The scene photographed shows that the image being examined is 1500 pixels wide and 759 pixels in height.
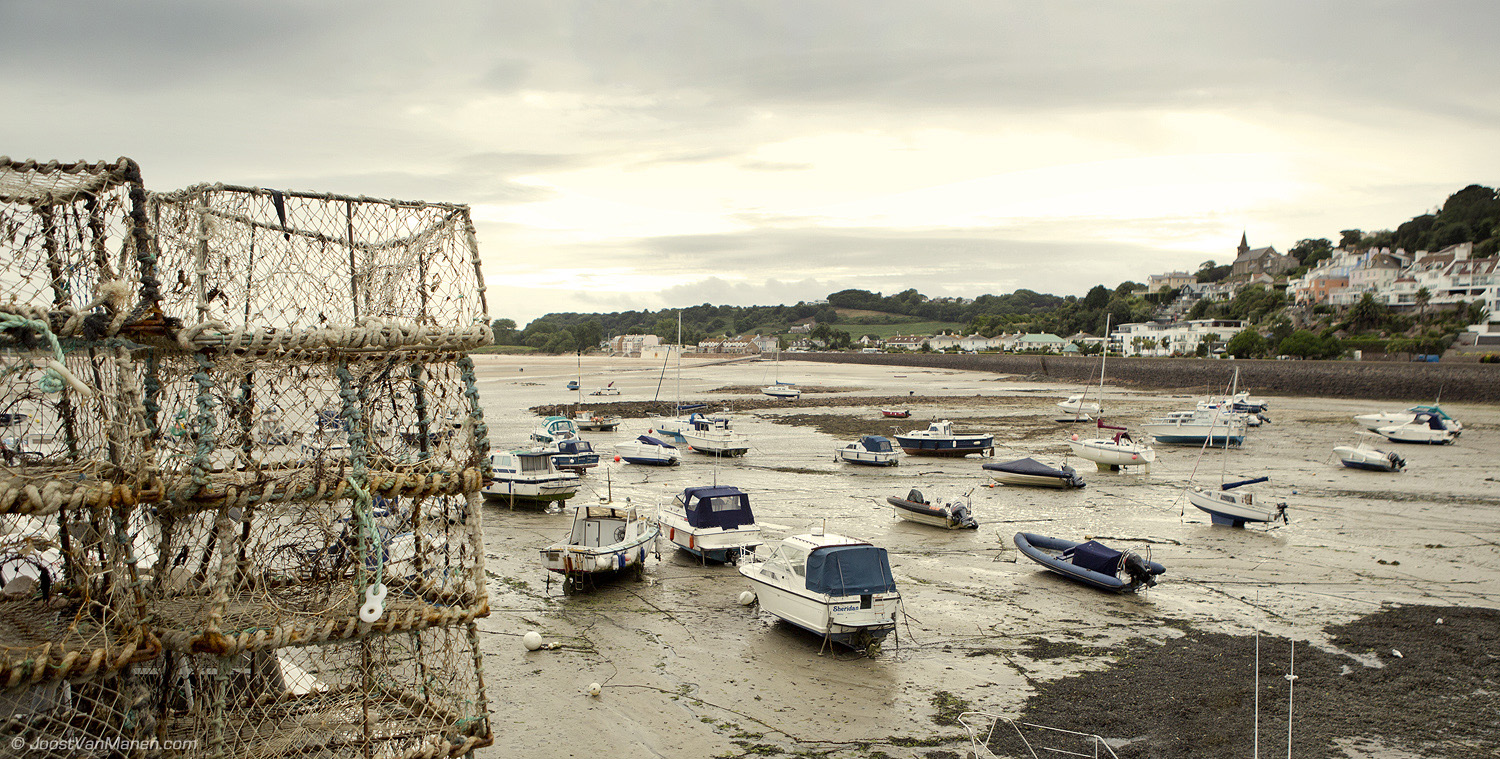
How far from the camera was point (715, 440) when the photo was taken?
40.8m

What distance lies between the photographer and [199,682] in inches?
224

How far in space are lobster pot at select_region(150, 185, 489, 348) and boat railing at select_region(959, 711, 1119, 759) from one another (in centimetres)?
822

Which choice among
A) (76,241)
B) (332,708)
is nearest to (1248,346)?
(332,708)

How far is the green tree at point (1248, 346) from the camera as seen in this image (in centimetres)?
10569

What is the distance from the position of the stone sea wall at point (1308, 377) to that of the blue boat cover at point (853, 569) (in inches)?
2759

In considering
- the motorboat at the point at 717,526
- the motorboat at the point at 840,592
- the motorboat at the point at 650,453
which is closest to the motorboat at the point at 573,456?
the motorboat at the point at 650,453

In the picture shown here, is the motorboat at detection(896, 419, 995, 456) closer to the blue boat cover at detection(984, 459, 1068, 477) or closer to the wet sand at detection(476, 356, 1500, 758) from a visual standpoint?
the blue boat cover at detection(984, 459, 1068, 477)

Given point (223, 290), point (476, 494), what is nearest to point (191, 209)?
point (223, 290)

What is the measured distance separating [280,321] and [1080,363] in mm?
120896

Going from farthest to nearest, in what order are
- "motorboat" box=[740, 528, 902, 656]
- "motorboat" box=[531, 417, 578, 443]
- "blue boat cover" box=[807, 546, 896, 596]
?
1. "motorboat" box=[531, 417, 578, 443]
2. "blue boat cover" box=[807, 546, 896, 596]
3. "motorboat" box=[740, 528, 902, 656]

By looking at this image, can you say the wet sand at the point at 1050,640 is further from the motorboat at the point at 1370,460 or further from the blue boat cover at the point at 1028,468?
the motorboat at the point at 1370,460

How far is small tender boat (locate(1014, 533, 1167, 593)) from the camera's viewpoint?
18156 millimetres

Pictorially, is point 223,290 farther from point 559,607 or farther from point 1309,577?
point 1309,577

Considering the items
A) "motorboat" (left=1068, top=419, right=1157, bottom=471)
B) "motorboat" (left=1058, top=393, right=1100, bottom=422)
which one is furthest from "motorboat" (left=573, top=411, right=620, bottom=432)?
"motorboat" (left=1058, top=393, right=1100, bottom=422)
